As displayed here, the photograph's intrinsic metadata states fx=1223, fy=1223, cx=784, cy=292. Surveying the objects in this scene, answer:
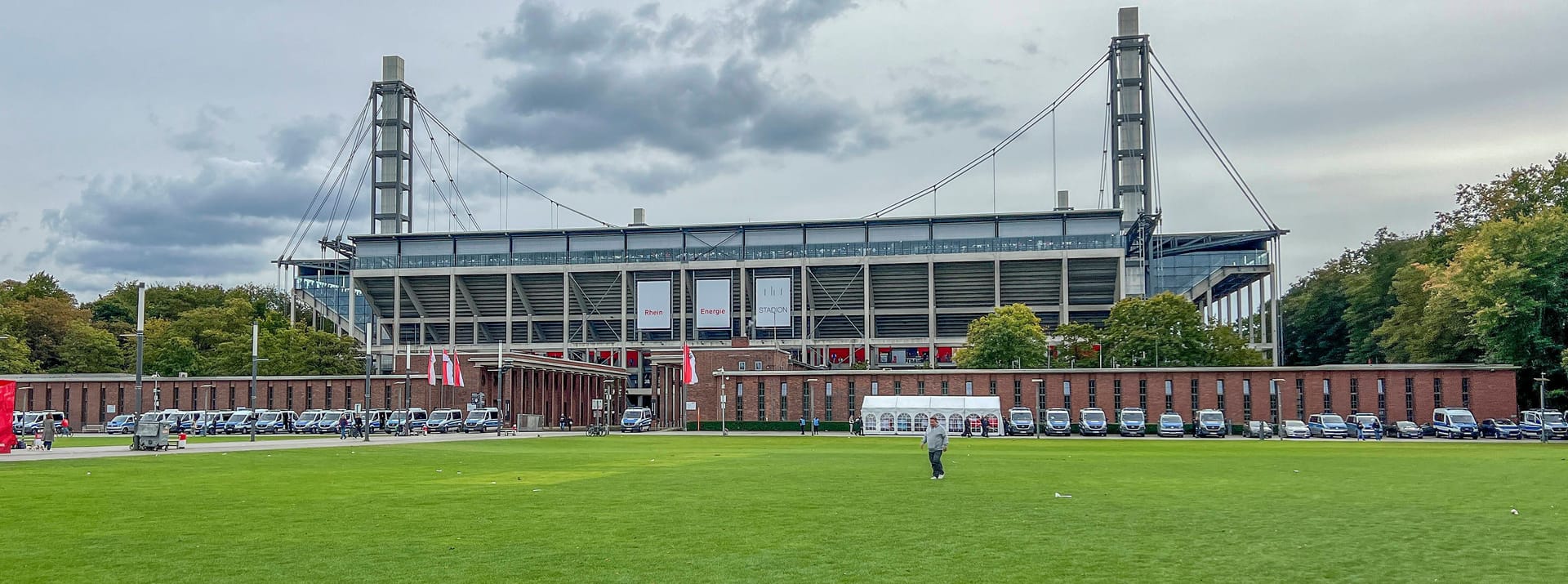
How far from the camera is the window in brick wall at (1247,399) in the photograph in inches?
3236

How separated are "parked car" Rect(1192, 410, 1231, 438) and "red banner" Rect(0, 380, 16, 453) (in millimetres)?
61081

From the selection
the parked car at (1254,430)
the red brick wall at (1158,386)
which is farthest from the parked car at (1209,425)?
the red brick wall at (1158,386)

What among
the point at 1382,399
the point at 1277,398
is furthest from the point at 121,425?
the point at 1382,399

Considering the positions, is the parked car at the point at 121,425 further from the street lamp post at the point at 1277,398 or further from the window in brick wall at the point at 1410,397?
the window in brick wall at the point at 1410,397

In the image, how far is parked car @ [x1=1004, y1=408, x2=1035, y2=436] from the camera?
7806 cm

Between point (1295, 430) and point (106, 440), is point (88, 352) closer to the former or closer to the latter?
point (106, 440)

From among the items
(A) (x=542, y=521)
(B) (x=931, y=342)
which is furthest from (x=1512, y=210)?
(A) (x=542, y=521)

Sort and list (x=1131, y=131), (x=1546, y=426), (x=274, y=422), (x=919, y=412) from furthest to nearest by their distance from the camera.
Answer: (x=1131, y=131) → (x=274, y=422) → (x=919, y=412) → (x=1546, y=426)

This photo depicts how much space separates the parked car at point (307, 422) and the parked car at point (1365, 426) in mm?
67085

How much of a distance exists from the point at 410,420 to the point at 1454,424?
65.8 metres

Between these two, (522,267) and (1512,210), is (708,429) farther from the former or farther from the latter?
(1512,210)

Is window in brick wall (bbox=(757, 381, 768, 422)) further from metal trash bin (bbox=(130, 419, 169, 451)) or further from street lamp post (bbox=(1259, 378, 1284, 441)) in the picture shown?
metal trash bin (bbox=(130, 419, 169, 451))

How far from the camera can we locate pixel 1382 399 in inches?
3137

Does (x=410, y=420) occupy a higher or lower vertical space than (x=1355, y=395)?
lower
